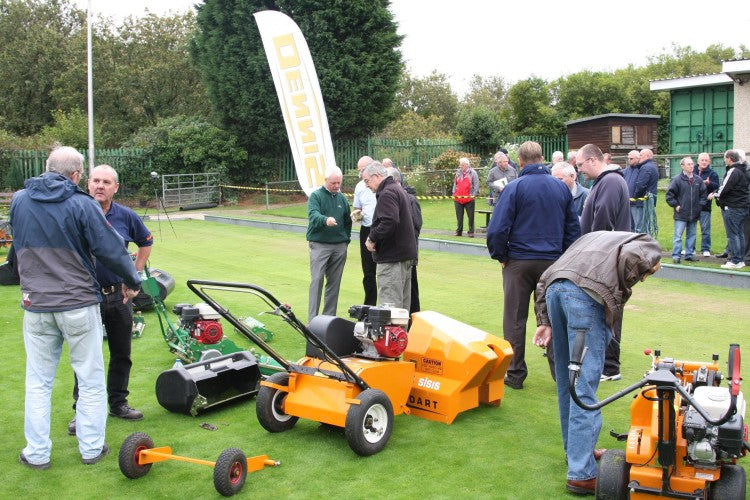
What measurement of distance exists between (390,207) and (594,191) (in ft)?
5.80

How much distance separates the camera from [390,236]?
22.9 ft

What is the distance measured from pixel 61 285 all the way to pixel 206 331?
1.95 meters

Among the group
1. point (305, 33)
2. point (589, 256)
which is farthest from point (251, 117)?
point (589, 256)

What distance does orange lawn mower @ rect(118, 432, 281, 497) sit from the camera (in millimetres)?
4098

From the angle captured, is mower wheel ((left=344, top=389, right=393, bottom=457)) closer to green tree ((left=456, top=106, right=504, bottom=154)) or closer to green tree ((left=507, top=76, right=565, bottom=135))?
green tree ((left=456, top=106, right=504, bottom=154))

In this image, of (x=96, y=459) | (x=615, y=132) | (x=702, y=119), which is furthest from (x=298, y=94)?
(x=96, y=459)

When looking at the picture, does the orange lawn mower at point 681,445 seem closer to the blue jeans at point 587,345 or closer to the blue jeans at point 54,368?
the blue jeans at point 587,345

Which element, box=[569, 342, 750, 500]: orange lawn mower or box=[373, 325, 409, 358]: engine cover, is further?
box=[373, 325, 409, 358]: engine cover

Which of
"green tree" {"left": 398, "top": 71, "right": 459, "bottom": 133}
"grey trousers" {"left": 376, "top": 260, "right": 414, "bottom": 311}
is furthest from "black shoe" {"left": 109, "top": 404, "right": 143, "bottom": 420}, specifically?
"green tree" {"left": 398, "top": 71, "right": 459, "bottom": 133}

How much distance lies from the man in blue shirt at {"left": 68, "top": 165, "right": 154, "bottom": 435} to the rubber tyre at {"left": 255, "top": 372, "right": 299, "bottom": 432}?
3.31ft

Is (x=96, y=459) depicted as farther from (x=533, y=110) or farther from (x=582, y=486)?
(x=533, y=110)

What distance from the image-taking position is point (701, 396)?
354cm

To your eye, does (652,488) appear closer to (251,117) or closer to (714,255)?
(714,255)

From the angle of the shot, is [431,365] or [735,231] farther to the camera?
[735,231]
